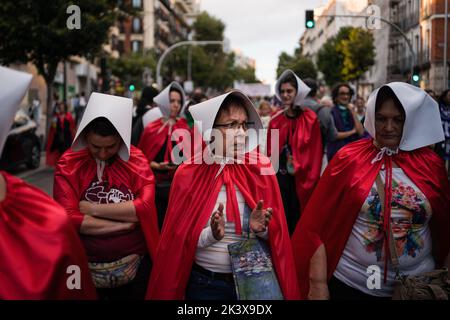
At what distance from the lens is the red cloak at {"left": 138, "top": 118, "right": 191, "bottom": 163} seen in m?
7.05

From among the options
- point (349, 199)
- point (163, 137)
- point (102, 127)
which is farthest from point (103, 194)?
point (163, 137)

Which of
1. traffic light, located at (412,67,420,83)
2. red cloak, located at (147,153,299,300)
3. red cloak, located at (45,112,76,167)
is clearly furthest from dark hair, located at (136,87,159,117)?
traffic light, located at (412,67,420,83)

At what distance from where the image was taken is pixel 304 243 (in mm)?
3881

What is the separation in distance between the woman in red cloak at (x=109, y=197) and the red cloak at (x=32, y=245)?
4.60 ft

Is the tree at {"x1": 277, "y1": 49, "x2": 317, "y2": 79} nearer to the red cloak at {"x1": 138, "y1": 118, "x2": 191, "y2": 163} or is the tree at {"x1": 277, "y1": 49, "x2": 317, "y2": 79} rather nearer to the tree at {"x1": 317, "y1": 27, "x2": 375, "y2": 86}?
the red cloak at {"x1": 138, "y1": 118, "x2": 191, "y2": 163}

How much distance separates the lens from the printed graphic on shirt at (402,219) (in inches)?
141

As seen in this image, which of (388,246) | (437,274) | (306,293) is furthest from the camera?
(306,293)

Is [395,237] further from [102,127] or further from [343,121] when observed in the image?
[343,121]

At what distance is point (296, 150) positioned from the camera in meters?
7.38

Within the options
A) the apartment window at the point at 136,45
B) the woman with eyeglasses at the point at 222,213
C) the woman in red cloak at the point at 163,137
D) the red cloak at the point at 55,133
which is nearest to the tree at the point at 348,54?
the red cloak at the point at 55,133

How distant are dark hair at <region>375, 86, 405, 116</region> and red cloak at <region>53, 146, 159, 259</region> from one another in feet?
4.61
